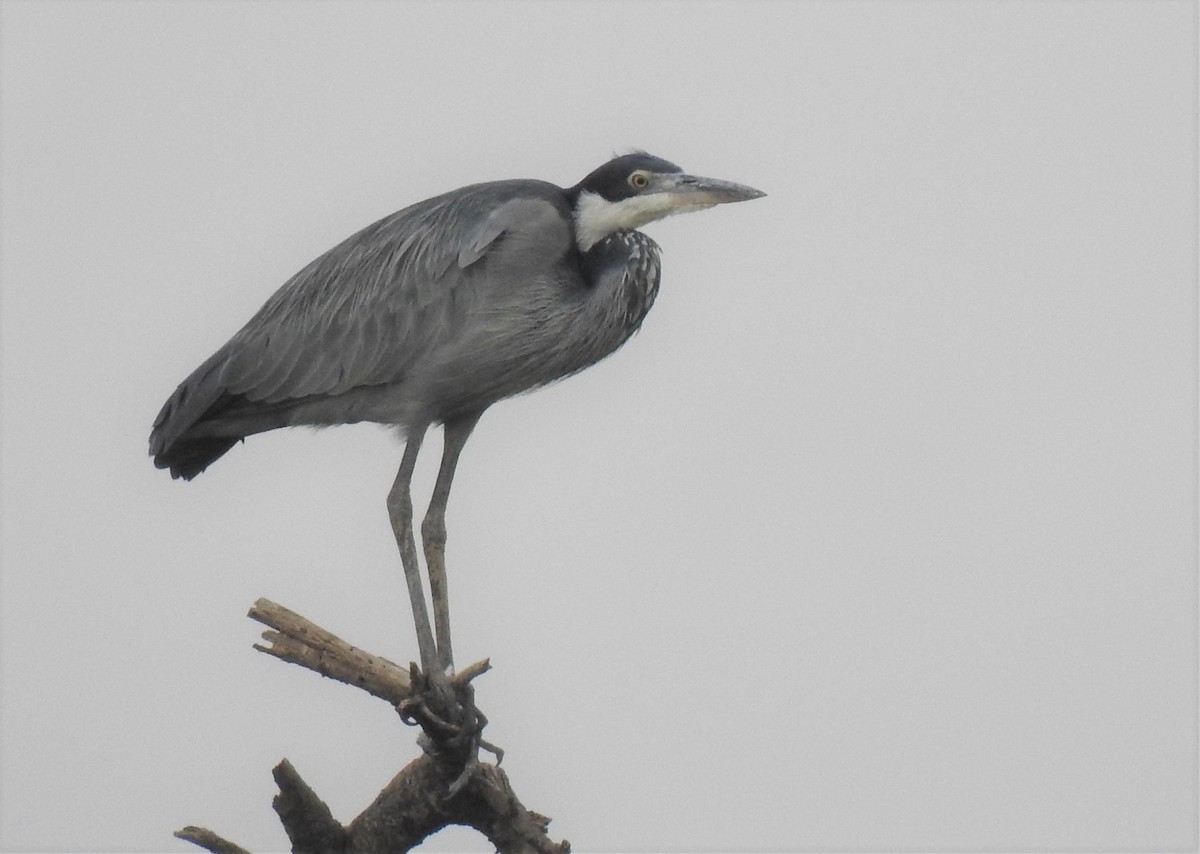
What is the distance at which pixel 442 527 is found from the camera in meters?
8.38

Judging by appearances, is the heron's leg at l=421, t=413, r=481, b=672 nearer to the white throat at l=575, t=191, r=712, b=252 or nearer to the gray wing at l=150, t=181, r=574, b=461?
the gray wing at l=150, t=181, r=574, b=461

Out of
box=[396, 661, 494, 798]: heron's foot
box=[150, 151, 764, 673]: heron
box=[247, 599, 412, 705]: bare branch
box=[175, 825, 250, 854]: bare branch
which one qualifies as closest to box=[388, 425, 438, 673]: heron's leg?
box=[150, 151, 764, 673]: heron

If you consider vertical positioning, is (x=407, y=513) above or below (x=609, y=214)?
below

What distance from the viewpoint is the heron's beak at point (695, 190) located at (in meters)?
7.91

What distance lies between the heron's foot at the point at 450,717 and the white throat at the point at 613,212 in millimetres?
2141

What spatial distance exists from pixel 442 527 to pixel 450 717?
1.50 m

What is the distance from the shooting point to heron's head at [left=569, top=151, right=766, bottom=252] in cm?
794

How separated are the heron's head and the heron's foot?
2.16 m

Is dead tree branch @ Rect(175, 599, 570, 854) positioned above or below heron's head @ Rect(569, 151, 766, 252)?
below

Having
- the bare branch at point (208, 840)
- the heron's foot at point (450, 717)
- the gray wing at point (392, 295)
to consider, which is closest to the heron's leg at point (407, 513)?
the gray wing at point (392, 295)

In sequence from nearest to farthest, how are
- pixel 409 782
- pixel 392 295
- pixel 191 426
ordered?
pixel 409 782 → pixel 392 295 → pixel 191 426

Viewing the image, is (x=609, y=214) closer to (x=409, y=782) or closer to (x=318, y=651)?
(x=318, y=651)

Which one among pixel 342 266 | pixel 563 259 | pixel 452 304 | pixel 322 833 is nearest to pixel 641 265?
pixel 563 259

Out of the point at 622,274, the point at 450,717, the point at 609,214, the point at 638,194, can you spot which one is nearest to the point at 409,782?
the point at 450,717
